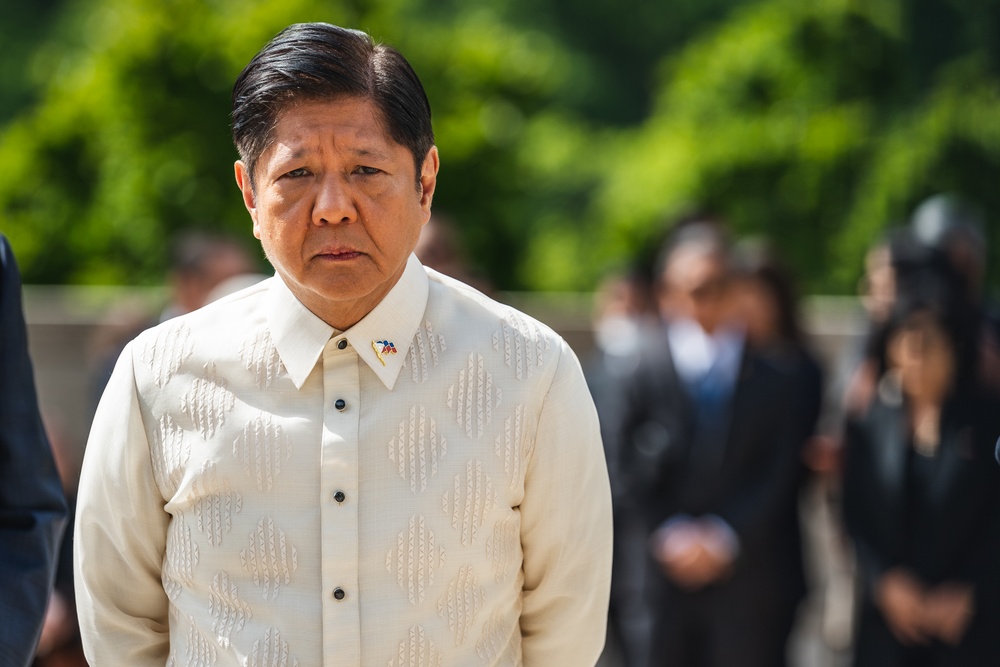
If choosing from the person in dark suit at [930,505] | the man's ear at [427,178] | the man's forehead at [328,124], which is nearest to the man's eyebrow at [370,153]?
the man's forehead at [328,124]

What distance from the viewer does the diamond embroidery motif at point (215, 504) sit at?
2.20m

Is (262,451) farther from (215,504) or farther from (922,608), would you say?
(922,608)

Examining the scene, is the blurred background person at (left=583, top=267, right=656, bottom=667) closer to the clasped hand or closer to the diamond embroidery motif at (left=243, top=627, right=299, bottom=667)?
the clasped hand

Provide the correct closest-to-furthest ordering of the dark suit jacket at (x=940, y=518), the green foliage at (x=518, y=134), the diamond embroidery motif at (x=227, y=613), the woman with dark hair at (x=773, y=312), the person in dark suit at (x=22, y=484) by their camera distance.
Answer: the diamond embroidery motif at (x=227, y=613)
the person in dark suit at (x=22, y=484)
the dark suit jacket at (x=940, y=518)
the woman with dark hair at (x=773, y=312)
the green foliage at (x=518, y=134)

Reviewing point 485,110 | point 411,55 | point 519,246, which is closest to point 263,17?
point 411,55

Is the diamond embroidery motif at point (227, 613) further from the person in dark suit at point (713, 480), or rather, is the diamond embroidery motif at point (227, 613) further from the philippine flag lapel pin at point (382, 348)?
the person in dark suit at point (713, 480)

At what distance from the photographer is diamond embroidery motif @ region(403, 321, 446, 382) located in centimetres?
226

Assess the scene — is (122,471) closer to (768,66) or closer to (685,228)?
(685,228)

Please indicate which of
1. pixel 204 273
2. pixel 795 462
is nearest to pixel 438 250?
pixel 204 273

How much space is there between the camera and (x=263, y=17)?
36.7 ft

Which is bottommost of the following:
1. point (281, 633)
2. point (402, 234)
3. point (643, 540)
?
point (643, 540)

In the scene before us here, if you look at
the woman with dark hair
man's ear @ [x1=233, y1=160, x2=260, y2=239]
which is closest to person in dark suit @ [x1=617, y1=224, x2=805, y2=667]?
the woman with dark hair

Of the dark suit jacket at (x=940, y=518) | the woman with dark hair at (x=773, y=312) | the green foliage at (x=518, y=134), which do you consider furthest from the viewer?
the green foliage at (x=518, y=134)

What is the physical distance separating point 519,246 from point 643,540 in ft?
21.0
